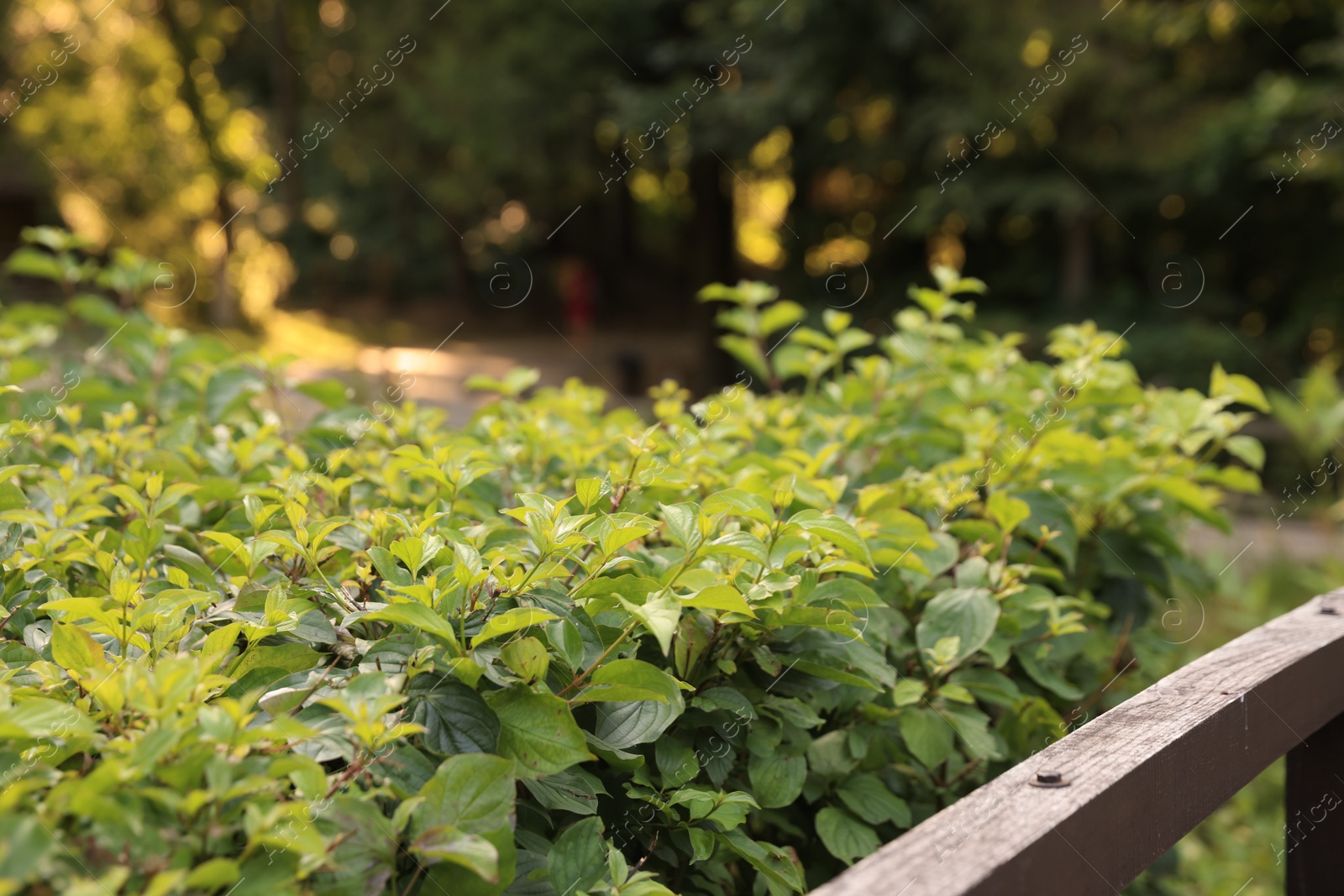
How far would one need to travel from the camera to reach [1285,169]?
10.8 metres

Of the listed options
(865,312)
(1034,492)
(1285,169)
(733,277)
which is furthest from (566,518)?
(733,277)

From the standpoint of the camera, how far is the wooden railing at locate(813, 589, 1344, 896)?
92cm

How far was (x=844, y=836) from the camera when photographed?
142 centimetres

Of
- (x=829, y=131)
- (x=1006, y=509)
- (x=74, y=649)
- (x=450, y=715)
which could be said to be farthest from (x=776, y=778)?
(x=829, y=131)

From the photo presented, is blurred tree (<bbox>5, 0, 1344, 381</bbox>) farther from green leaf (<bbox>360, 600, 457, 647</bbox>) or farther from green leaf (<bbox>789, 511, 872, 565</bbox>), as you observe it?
green leaf (<bbox>360, 600, 457, 647</bbox>)

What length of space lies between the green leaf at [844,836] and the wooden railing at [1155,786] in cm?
34

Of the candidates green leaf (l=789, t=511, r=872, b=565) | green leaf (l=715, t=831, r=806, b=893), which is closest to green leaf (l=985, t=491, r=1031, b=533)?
green leaf (l=789, t=511, r=872, b=565)

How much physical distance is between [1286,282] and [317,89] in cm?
1788

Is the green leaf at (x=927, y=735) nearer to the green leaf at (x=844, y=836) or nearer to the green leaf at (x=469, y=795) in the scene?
the green leaf at (x=844, y=836)

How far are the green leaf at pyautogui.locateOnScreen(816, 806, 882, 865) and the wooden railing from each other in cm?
34

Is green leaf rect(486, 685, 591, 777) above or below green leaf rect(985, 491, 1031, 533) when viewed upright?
above

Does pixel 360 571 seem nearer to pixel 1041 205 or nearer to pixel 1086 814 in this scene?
pixel 1086 814

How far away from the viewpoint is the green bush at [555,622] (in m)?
0.89

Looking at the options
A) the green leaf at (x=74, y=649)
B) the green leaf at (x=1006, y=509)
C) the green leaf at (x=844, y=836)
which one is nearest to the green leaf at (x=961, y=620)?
the green leaf at (x=1006, y=509)
